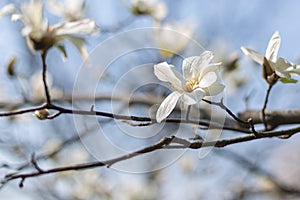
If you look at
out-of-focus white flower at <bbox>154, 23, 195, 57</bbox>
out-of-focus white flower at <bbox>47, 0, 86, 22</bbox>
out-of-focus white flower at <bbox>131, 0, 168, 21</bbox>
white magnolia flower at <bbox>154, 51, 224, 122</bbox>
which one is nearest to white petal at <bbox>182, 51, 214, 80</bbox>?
white magnolia flower at <bbox>154, 51, 224, 122</bbox>

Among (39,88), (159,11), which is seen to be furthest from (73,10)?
(159,11)

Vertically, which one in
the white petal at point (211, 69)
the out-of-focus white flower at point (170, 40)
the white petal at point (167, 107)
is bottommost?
the out-of-focus white flower at point (170, 40)

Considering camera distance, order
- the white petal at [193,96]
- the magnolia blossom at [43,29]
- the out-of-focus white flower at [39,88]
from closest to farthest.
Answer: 1. the white petal at [193,96]
2. the magnolia blossom at [43,29]
3. the out-of-focus white flower at [39,88]

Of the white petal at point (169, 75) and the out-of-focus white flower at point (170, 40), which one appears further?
the out-of-focus white flower at point (170, 40)

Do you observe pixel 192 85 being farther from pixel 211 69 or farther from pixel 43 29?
pixel 43 29

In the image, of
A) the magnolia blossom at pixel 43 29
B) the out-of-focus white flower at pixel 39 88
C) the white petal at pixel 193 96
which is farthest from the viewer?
the out-of-focus white flower at pixel 39 88

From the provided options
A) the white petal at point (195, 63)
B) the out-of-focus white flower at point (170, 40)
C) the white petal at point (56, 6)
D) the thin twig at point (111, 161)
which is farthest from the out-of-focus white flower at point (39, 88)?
the white petal at point (195, 63)

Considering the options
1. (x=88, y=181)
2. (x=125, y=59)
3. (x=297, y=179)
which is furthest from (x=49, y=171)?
(x=297, y=179)

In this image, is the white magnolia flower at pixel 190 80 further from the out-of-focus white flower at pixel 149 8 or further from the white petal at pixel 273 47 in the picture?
the out-of-focus white flower at pixel 149 8

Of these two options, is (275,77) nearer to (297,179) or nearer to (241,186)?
(241,186)
